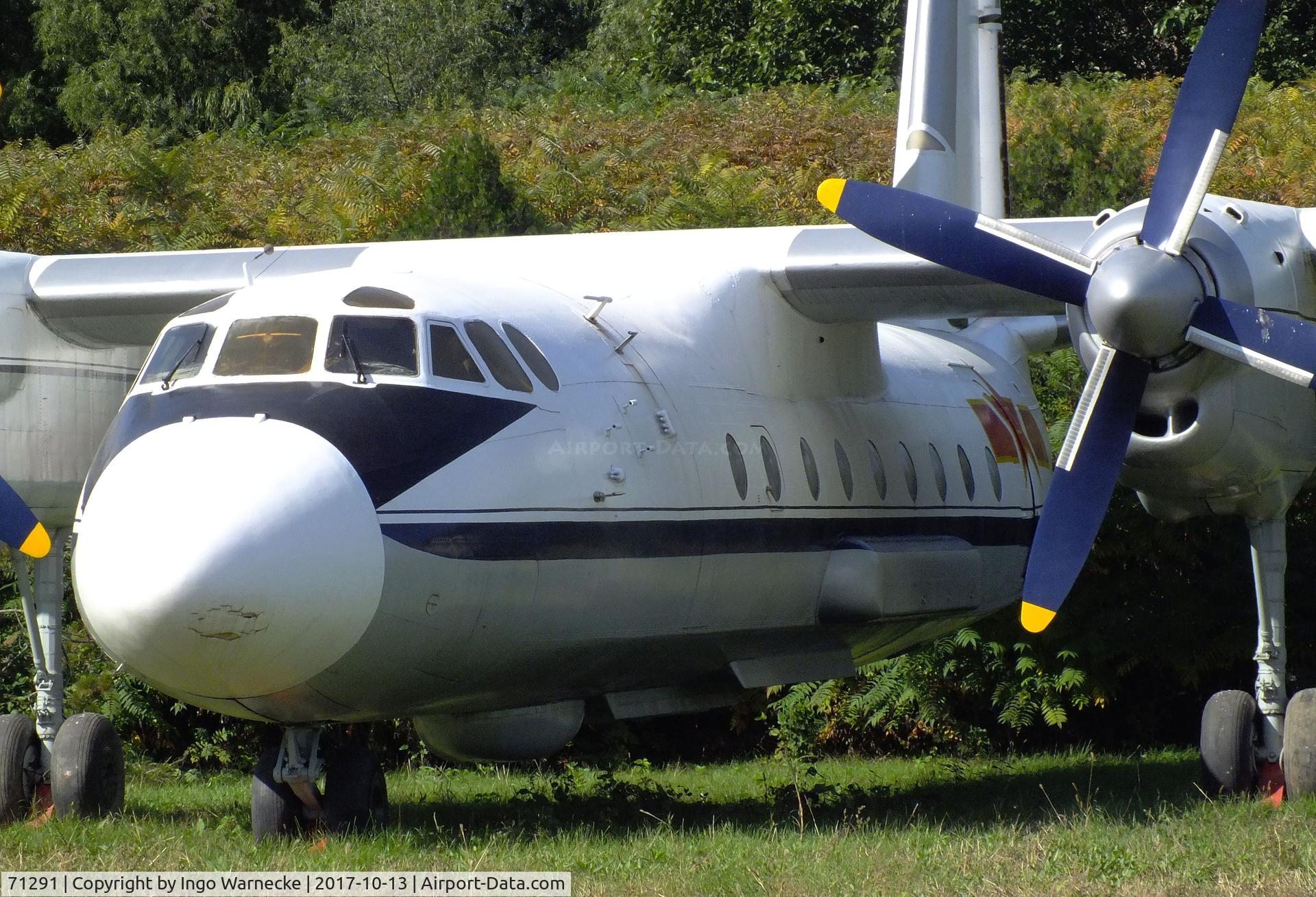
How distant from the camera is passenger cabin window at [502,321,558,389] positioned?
24.3 ft

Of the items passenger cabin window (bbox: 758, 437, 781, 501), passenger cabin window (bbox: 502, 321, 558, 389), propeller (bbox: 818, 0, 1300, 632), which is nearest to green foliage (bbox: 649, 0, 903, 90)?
propeller (bbox: 818, 0, 1300, 632)

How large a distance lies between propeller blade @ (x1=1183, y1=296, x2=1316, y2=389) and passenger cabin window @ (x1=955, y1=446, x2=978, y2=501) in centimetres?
312

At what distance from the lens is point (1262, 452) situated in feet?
28.5

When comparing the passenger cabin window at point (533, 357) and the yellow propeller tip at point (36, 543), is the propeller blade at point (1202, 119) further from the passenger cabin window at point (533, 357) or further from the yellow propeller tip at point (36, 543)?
the yellow propeller tip at point (36, 543)

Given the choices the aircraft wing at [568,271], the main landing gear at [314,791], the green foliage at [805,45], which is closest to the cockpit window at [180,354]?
the aircraft wing at [568,271]

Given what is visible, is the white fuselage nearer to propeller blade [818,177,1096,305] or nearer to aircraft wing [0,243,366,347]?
propeller blade [818,177,1096,305]

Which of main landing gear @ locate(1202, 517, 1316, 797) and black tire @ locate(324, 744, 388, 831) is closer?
black tire @ locate(324, 744, 388, 831)

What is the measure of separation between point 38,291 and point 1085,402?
22.4 feet

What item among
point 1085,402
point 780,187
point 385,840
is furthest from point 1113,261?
point 780,187

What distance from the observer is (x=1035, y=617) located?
8.25 metres

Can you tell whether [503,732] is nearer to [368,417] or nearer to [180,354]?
[368,417]

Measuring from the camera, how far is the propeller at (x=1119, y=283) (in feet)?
25.6

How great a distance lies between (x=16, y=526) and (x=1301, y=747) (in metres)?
7.48

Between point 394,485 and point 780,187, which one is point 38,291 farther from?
point 780,187
